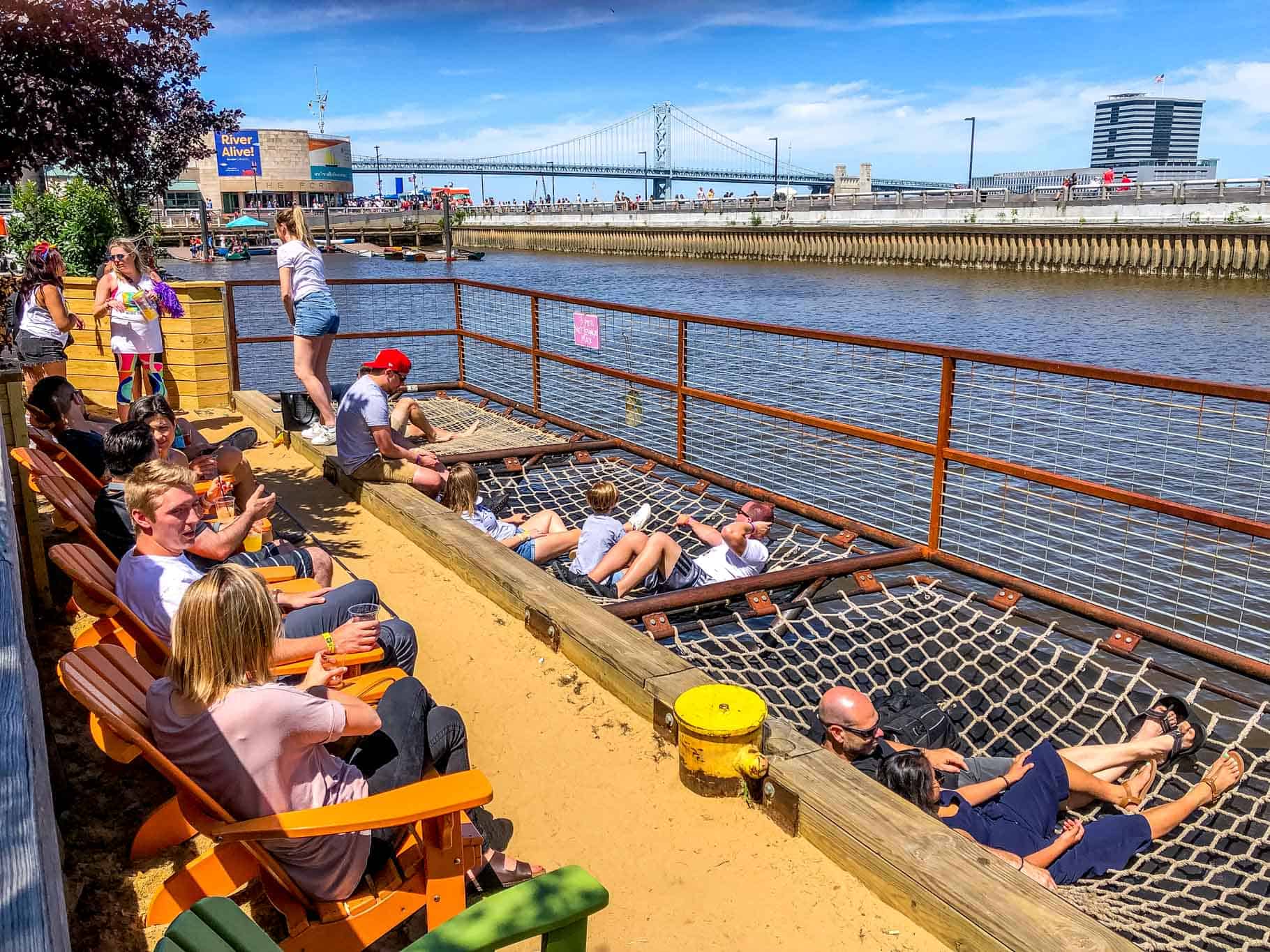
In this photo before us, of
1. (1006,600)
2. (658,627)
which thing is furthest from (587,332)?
(1006,600)

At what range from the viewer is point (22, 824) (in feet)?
3.95

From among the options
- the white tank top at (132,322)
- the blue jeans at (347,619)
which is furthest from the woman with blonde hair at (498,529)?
the white tank top at (132,322)

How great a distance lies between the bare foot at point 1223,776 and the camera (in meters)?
4.50

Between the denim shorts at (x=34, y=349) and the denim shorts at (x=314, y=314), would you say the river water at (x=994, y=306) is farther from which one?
the denim shorts at (x=314, y=314)

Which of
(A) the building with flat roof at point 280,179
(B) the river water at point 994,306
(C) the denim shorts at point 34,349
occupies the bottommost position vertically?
(B) the river water at point 994,306

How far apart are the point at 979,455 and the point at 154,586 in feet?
25.4

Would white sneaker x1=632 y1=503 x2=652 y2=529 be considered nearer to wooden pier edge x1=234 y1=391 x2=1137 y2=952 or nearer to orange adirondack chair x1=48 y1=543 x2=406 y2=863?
wooden pier edge x1=234 y1=391 x2=1137 y2=952

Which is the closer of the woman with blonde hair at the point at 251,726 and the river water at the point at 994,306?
the woman with blonde hair at the point at 251,726

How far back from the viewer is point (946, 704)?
5.49 m

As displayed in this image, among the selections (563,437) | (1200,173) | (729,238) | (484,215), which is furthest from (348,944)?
(484,215)

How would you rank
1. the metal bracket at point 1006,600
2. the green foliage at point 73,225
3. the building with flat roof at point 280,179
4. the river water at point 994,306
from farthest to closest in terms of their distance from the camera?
1. the building with flat roof at point 280,179
2. the river water at point 994,306
3. the green foliage at point 73,225
4. the metal bracket at point 1006,600

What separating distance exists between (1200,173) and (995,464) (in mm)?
95232

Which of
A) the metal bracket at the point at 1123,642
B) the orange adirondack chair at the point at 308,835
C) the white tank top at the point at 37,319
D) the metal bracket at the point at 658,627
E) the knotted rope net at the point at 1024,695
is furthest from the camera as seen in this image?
the white tank top at the point at 37,319

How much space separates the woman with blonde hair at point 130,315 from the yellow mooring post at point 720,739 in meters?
5.88
